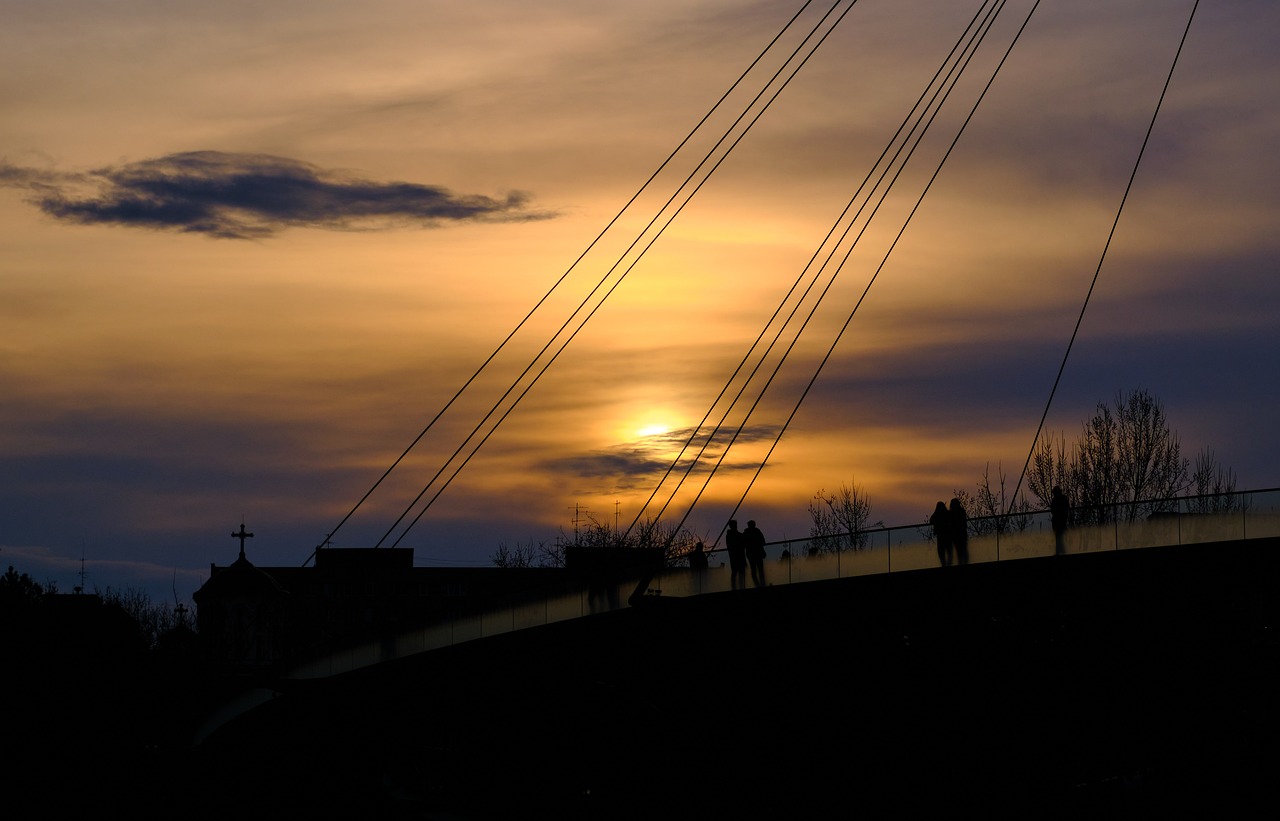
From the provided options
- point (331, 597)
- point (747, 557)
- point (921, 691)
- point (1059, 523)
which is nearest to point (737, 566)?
point (747, 557)

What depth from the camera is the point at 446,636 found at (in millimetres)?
43781

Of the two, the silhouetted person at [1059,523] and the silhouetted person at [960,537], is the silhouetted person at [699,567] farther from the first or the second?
the silhouetted person at [1059,523]

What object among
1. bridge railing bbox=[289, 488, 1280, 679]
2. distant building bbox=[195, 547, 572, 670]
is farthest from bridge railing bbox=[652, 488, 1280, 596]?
distant building bbox=[195, 547, 572, 670]

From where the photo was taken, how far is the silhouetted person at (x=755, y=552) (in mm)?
32375

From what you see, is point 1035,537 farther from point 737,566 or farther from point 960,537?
point 737,566

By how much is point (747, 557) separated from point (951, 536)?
5739 mm

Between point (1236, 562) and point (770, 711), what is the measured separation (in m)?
12.4

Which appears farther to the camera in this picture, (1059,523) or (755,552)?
(755,552)

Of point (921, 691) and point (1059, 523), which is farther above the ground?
point (1059, 523)

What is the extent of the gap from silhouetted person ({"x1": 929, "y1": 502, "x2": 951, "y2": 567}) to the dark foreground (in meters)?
0.34

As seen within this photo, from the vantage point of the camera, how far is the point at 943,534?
2862cm

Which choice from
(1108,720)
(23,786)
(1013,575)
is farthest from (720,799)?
(23,786)

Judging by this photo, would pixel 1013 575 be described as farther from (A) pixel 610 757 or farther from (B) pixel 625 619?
(A) pixel 610 757

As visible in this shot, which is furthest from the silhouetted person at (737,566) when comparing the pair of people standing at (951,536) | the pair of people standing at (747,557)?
the pair of people standing at (951,536)
